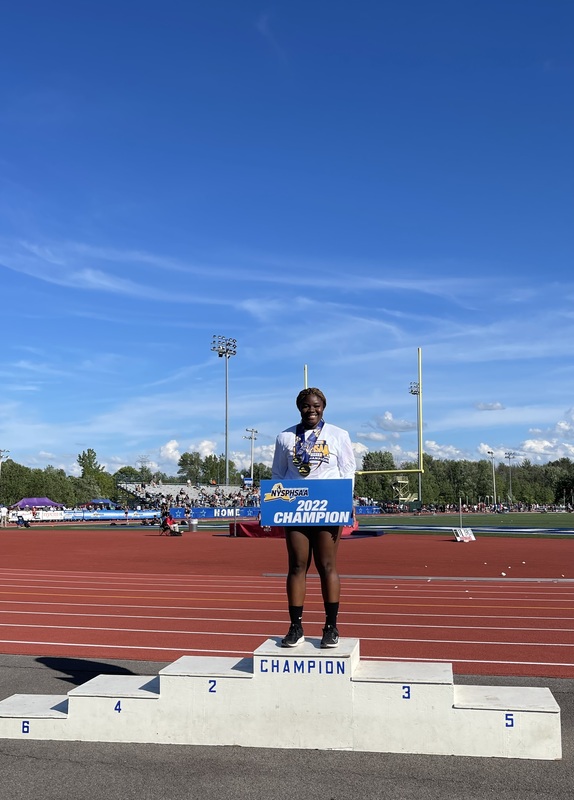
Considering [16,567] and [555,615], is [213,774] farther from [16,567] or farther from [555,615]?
[16,567]

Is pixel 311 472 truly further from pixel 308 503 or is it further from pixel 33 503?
pixel 33 503

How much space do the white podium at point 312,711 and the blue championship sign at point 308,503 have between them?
902 mm

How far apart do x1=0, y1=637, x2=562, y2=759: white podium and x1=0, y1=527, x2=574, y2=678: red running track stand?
8.35ft

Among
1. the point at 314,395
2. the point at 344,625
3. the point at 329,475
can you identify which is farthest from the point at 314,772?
the point at 344,625

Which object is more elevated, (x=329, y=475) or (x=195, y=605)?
(x=329, y=475)

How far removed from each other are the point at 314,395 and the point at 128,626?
580 cm

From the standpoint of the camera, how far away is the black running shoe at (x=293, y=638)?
213 inches

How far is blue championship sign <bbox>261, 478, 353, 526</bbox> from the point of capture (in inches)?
214

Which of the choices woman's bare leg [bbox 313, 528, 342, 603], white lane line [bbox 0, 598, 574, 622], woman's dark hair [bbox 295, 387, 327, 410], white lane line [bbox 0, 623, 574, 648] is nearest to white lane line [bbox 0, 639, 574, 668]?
white lane line [bbox 0, 623, 574, 648]

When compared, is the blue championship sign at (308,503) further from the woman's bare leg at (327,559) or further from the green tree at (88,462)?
the green tree at (88,462)

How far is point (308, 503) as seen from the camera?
550 cm

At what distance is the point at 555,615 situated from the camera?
10.8 meters

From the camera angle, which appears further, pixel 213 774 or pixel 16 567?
pixel 16 567

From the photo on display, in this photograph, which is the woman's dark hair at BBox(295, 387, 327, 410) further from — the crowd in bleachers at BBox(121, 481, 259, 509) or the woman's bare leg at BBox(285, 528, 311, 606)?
the crowd in bleachers at BBox(121, 481, 259, 509)
